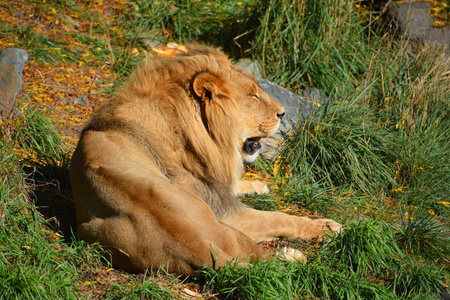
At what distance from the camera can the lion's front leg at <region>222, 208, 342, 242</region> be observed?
396 cm

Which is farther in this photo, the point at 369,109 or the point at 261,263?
the point at 369,109

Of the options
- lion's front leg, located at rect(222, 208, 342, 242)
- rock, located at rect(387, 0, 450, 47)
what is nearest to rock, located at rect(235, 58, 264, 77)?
rock, located at rect(387, 0, 450, 47)

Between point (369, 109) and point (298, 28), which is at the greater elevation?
point (298, 28)

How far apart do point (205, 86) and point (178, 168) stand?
2.07 feet

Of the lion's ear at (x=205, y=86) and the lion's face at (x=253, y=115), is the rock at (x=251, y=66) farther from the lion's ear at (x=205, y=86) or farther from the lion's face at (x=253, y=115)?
the lion's ear at (x=205, y=86)

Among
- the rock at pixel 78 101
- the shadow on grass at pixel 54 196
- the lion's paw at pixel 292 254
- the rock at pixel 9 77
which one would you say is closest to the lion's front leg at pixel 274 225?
the lion's paw at pixel 292 254

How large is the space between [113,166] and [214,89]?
38.0 inches

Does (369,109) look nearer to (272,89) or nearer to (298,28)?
(272,89)

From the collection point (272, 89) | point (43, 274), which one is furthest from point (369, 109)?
point (43, 274)

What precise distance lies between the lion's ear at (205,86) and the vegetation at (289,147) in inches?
49.9

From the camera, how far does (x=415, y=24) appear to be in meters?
7.80

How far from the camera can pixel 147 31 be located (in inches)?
303

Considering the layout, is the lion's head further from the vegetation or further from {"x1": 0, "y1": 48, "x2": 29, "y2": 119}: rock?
{"x1": 0, "y1": 48, "x2": 29, "y2": 119}: rock

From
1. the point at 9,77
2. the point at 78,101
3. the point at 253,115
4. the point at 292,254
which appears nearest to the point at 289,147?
the point at 253,115
